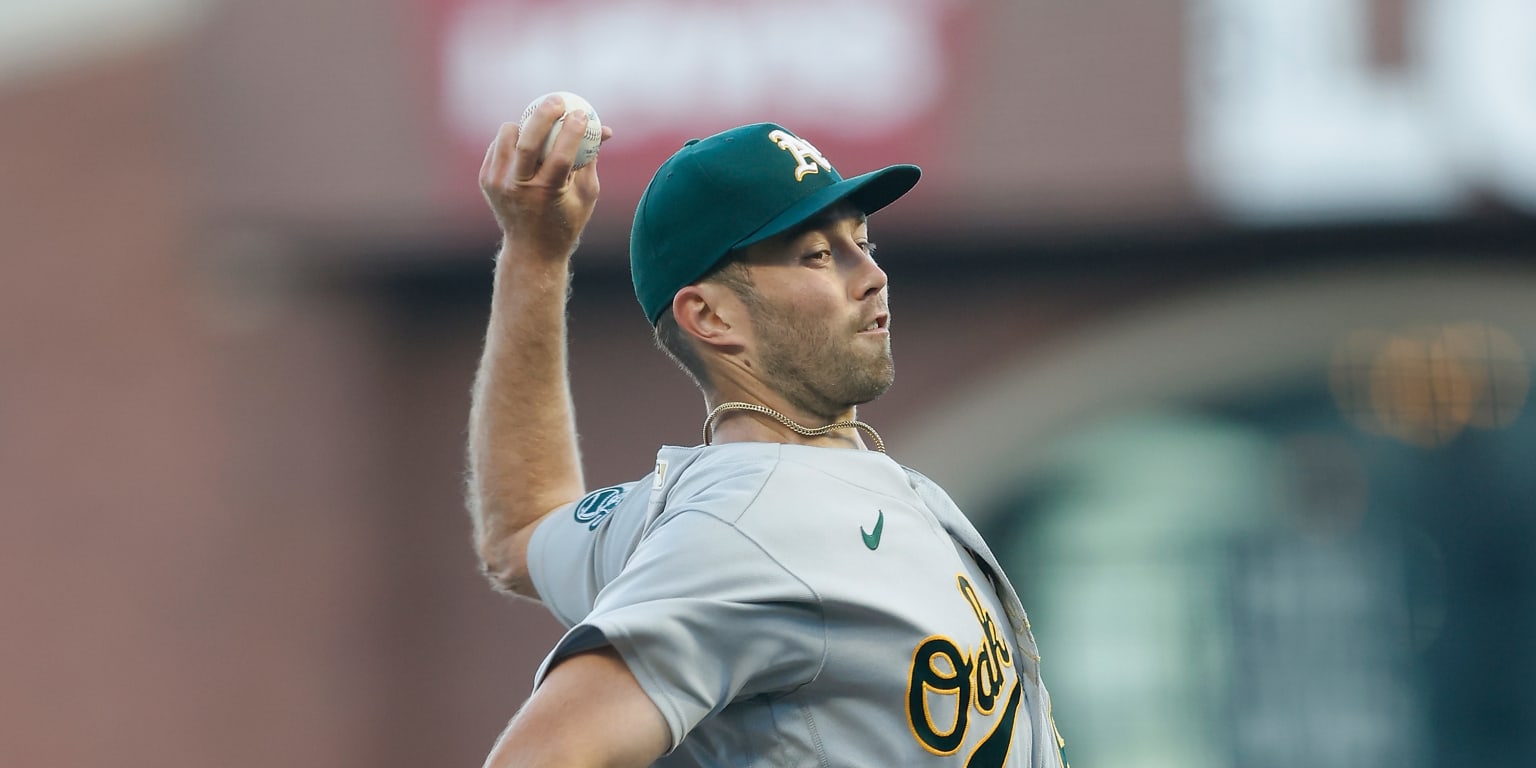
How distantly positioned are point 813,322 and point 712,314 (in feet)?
0.53

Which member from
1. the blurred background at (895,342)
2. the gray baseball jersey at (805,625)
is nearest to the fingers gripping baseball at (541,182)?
the gray baseball jersey at (805,625)

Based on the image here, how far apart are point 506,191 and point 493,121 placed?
5.31 m

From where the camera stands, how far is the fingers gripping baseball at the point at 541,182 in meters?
2.69

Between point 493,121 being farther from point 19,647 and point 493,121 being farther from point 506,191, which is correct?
point 506,191

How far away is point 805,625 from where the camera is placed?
2.23 metres

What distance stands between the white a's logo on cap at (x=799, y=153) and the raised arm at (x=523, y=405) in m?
0.44

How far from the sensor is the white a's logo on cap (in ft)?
8.48

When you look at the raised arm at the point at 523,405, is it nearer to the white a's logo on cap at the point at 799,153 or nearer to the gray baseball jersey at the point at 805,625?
the white a's logo on cap at the point at 799,153

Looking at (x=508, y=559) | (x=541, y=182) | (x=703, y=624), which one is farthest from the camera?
(x=508, y=559)

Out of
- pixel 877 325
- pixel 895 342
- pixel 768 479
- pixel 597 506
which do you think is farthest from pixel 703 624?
pixel 895 342

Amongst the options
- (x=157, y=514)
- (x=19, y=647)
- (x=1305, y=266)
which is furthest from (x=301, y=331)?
(x=1305, y=266)

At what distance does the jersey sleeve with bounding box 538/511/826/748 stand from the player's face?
1.29 ft

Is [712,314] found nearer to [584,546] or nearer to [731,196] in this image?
[731,196]

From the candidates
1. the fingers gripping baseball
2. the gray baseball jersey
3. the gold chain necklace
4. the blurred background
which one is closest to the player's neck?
the gold chain necklace
